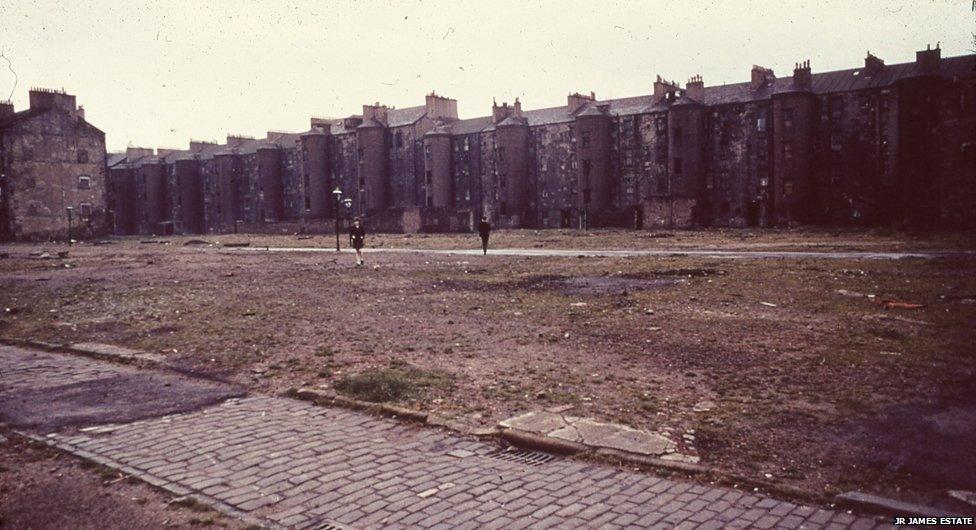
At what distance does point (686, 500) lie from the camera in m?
4.51

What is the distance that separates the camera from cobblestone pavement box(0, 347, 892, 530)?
14.1ft

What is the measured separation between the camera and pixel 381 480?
16.5 feet

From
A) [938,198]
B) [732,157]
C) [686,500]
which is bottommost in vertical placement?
[686,500]

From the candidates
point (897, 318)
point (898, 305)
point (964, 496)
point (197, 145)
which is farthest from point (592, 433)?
point (197, 145)

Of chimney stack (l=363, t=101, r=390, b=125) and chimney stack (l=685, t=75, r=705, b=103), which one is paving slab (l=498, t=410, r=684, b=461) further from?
chimney stack (l=363, t=101, r=390, b=125)

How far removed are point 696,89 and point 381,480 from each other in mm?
63158

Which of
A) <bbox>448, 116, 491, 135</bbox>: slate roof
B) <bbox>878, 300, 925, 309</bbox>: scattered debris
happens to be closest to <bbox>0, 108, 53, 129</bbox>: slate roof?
<bbox>448, 116, 491, 135</bbox>: slate roof

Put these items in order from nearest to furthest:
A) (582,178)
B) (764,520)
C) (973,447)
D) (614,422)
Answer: (764,520) → (973,447) → (614,422) → (582,178)

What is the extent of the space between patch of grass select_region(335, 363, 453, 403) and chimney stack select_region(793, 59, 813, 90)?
57.2 m

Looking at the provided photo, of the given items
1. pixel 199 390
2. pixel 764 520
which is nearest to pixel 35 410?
pixel 199 390

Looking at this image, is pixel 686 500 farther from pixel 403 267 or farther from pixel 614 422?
pixel 403 267

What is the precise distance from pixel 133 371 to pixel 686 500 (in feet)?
24.9

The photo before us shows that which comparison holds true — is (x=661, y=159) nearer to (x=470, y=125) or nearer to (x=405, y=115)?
(x=470, y=125)

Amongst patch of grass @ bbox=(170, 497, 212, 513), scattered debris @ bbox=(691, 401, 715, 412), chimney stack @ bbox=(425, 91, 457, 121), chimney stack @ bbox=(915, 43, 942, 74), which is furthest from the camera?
chimney stack @ bbox=(425, 91, 457, 121)
